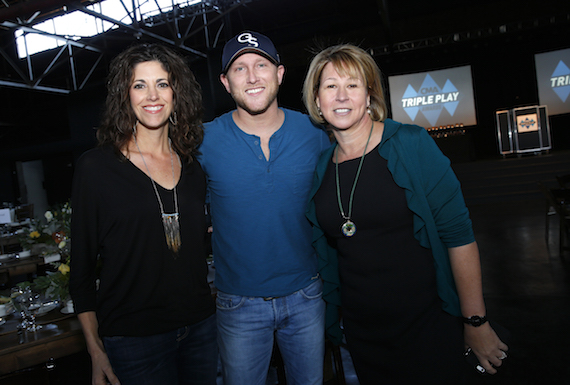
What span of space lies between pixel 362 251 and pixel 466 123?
12.7 m

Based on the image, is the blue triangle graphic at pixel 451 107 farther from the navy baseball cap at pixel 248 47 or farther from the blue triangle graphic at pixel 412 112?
the navy baseball cap at pixel 248 47

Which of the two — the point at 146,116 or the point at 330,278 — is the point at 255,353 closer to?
the point at 330,278

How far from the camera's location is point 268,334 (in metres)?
1.58

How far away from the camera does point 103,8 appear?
9141 mm

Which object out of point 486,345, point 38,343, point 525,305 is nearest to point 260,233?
point 486,345

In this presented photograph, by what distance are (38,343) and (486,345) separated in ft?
6.29

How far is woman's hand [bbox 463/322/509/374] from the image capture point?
1318 millimetres

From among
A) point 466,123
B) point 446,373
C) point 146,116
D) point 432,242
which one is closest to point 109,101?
point 146,116

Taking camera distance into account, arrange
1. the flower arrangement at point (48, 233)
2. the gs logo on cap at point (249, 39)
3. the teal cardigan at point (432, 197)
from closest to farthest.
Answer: the teal cardigan at point (432, 197)
the gs logo on cap at point (249, 39)
the flower arrangement at point (48, 233)

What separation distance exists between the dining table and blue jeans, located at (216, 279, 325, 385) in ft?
2.82

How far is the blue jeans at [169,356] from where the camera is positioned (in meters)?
1.30

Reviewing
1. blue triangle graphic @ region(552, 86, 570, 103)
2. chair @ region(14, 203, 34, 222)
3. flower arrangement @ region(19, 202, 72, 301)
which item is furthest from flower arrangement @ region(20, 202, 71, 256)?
blue triangle graphic @ region(552, 86, 570, 103)

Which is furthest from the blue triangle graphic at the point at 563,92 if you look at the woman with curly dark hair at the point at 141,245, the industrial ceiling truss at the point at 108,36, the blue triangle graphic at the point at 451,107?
the woman with curly dark hair at the point at 141,245

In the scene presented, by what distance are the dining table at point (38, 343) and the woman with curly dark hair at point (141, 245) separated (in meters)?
0.74
